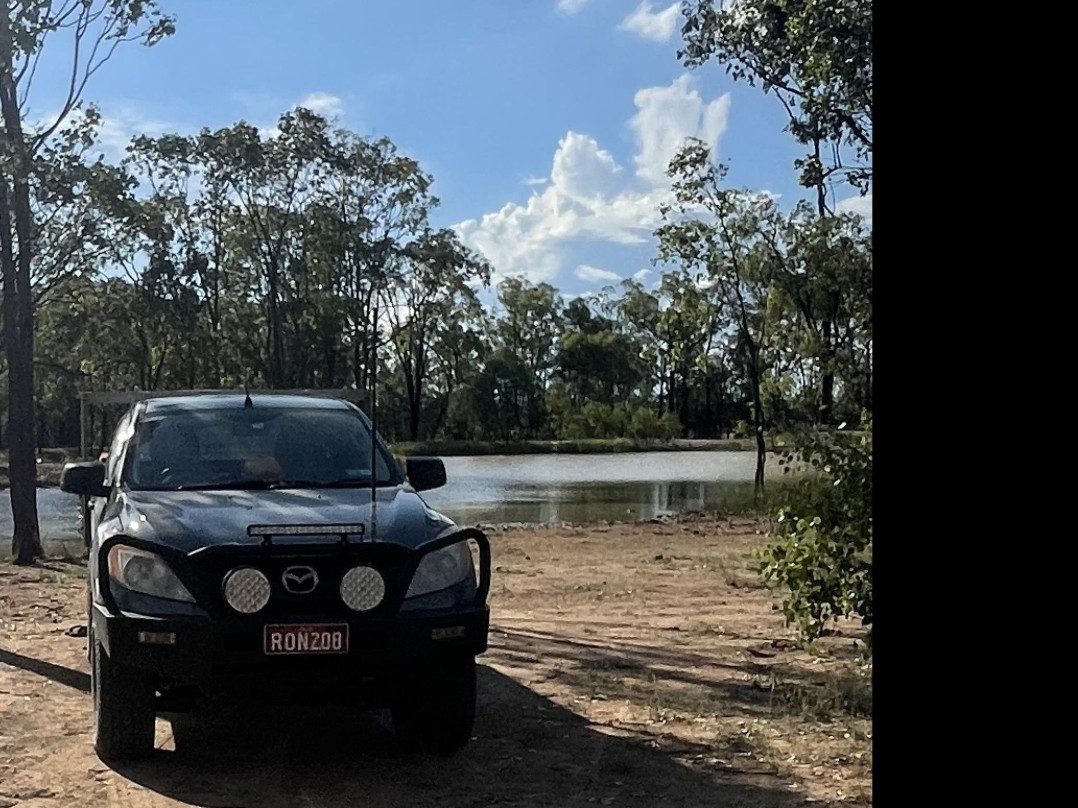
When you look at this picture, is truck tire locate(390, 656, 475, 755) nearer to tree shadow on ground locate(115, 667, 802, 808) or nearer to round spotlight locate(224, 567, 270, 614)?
tree shadow on ground locate(115, 667, 802, 808)

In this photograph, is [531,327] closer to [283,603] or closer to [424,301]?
[424,301]

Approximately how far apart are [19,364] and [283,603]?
12.8 meters

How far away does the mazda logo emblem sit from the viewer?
5.41 m

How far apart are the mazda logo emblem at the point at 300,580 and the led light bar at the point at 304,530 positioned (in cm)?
15

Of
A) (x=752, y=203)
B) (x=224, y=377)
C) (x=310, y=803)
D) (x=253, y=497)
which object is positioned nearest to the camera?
(x=310, y=803)

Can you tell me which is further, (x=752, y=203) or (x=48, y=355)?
(x=48, y=355)

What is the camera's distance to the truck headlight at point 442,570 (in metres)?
5.58

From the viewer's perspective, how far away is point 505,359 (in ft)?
212

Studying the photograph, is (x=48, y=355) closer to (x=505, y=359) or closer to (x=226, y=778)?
(x=505, y=359)

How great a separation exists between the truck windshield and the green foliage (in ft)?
7.02

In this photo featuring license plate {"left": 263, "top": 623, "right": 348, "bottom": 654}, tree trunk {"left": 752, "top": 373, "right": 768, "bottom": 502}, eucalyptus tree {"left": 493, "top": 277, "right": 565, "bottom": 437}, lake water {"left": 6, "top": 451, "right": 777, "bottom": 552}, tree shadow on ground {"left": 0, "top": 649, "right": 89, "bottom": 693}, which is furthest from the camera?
eucalyptus tree {"left": 493, "top": 277, "right": 565, "bottom": 437}

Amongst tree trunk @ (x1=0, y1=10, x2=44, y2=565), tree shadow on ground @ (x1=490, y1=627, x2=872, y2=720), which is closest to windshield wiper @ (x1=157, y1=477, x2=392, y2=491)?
tree shadow on ground @ (x1=490, y1=627, x2=872, y2=720)
